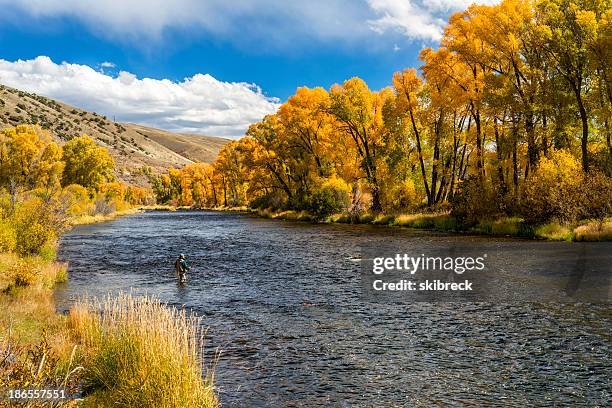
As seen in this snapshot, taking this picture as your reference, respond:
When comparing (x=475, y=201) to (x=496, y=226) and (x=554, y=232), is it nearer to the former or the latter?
(x=496, y=226)

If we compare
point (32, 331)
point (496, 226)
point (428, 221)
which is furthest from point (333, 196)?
point (32, 331)

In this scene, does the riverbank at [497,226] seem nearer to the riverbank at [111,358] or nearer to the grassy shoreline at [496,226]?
the grassy shoreline at [496,226]

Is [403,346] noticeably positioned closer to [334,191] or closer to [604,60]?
[604,60]

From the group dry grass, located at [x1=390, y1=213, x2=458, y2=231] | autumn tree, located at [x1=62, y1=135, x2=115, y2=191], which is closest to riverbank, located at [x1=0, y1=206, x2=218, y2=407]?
dry grass, located at [x1=390, y1=213, x2=458, y2=231]

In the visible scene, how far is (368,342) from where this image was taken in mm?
14836

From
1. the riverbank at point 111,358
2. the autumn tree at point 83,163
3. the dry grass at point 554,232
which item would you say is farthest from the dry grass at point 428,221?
the autumn tree at point 83,163

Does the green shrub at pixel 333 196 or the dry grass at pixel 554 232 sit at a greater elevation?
the green shrub at pixel 333 196

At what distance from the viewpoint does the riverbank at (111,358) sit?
317 inches

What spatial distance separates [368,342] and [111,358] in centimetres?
739

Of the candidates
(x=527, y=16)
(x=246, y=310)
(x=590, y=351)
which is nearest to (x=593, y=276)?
(x=590, y=351)

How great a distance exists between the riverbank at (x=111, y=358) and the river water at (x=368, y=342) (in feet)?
6.03

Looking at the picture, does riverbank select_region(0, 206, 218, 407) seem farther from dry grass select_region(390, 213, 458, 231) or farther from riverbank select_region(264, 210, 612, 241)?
dry grass select_region(390, 213, 458, 231)

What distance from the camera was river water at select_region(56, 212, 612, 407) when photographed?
438 inches

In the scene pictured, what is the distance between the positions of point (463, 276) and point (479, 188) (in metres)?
21.9
